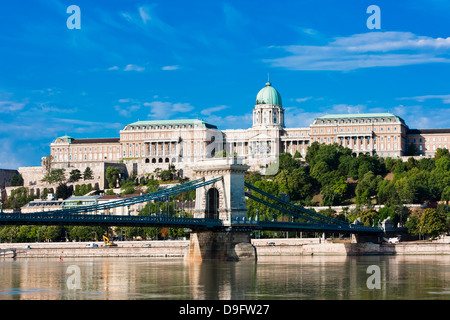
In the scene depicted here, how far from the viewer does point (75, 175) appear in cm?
14988

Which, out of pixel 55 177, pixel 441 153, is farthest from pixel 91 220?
pixel 55 177

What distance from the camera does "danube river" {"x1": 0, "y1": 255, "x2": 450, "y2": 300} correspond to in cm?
4044

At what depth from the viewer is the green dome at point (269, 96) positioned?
160875 millimetres

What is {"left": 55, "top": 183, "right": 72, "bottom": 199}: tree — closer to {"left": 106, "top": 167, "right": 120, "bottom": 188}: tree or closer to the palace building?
{"left": 106, "top": 167, "right": 120, "bottom": 188}: tree

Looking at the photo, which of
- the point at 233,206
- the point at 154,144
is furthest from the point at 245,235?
the point at 154,144

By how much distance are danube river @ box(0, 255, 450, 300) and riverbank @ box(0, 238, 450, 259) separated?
14.1 metres

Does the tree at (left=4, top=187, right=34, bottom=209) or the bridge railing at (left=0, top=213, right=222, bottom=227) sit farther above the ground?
the tree at (left=4, top=187, right=34, bottom=209)

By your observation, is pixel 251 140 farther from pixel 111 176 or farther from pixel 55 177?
pixel 55 177

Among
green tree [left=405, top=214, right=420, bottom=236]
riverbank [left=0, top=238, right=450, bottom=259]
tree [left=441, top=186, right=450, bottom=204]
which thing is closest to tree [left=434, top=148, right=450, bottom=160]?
tree [left=441, top=186, right=450, bottom=204]

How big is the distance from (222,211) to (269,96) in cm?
9563

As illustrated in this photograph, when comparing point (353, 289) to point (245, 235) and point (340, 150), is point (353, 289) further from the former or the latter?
point (340, 150)

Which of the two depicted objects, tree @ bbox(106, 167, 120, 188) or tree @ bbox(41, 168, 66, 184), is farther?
tree @ bbox(41, 168, 66, 184)

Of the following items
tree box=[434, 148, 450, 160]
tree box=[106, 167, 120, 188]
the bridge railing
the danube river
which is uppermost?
tree box=[434, 148, 450, 160]
